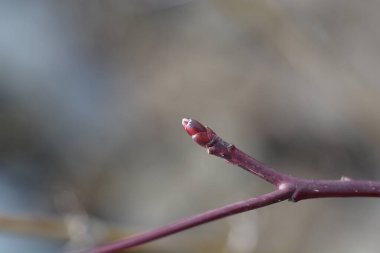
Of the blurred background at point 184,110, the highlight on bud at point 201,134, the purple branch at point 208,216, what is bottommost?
the purple branch at point 208,216

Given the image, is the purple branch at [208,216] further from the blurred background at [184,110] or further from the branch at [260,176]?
the blurred background at [184,110]

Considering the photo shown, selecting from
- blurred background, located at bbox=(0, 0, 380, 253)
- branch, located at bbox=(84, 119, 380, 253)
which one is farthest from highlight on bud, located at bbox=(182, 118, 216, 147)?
blurred background, located at bbox=(0, 0, 380, 253)

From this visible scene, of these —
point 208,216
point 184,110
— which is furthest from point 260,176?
point 184,110

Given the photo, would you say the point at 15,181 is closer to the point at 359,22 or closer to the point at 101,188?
the point at 101,188

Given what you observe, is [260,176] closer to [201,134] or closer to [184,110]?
[201,134]

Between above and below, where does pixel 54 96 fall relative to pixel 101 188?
above

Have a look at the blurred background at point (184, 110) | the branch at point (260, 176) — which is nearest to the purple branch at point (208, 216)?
the branch at point (260, 176)

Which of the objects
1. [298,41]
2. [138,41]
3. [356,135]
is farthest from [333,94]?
[138,41]
